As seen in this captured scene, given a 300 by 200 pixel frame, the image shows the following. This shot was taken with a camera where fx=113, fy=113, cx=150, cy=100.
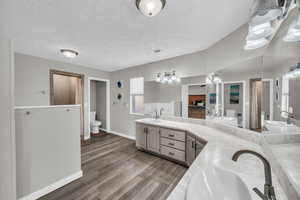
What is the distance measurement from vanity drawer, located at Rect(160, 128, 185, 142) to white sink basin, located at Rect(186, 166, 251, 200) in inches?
54.0

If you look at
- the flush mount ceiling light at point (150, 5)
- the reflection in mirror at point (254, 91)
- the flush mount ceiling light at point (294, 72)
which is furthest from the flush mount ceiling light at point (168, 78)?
the flush mount ceiling light at point (294, 72)

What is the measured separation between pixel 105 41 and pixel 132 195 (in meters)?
2.47

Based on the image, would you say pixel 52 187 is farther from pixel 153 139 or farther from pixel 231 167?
pixel 231 167

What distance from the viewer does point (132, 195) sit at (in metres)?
1.56

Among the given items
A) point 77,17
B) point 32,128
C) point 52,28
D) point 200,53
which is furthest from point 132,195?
point 200,53

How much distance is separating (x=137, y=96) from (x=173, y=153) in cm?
205

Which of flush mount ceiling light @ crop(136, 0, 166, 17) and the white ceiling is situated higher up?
the white ceiling

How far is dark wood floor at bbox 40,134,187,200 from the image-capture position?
1.57 m

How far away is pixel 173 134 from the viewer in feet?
Result: 7.55

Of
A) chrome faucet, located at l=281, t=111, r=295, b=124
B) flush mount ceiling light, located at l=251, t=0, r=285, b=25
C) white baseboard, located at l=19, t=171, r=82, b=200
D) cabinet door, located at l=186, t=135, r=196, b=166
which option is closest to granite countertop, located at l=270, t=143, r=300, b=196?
chrome faucet, located at l=281, t=111, r=295, b=124

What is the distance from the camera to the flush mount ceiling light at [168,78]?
2.78 meters

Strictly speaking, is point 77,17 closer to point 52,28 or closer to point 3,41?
point 52,28

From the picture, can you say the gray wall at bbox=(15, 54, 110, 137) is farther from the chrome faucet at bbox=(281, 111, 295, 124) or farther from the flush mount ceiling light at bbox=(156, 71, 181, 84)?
the chrome faucet at bbox=(281, 111, 295, 124)

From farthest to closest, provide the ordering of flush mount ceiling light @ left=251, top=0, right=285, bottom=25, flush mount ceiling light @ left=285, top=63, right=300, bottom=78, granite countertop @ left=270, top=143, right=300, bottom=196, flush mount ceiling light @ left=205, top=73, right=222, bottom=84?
flush mount ceiling light @ left=205, top=73, right=222, bottom=84 < flush mount ceiling light @ left=285, top=63, right=300, bottom=78 < flush mount ceiling light @ left=251, top=0, right=285, bottom=25 < granite countertop @ left=270, top=143, right=300, bottom=196
